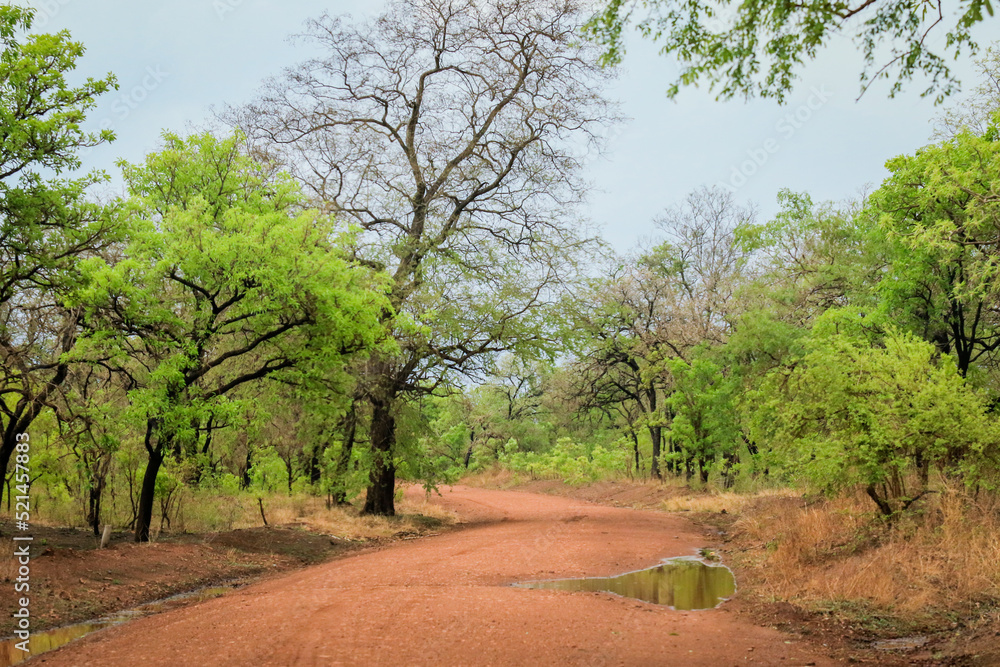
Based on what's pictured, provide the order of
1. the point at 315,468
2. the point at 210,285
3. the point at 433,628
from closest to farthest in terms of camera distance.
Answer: the point at 433,628
the point at 210,285
the point at 315,468

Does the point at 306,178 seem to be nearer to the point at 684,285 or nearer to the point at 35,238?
the point at 35,238

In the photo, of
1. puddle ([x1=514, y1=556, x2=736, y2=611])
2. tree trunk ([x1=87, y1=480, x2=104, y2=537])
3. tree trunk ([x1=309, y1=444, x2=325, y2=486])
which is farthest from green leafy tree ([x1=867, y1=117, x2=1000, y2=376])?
tree trunk ([x1=87, y1=480, x2=104, y2=537])

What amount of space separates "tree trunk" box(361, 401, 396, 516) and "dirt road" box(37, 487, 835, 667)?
7.92 meters

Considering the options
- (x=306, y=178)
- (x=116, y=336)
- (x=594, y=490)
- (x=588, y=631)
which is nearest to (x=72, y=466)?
(x=116, y=336)

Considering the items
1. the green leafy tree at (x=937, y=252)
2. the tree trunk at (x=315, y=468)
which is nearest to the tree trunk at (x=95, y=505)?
the tree trunk at (x=315, y=468)

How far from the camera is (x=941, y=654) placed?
6.74 metres

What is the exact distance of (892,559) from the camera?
9586 millimetres

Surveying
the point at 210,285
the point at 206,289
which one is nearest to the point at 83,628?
the point at 210,285

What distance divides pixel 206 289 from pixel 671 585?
10.5 m

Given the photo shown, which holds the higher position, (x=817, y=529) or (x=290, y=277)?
(x=290, y=277)

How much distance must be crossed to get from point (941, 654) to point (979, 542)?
115 inches

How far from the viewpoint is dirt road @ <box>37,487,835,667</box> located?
6.97 metres

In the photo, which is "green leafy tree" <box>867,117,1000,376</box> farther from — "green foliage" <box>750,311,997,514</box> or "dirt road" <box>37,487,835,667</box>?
"dirt road" <box>37,487,835,667</box>

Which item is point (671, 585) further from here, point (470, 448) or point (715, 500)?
point (470, 448)
